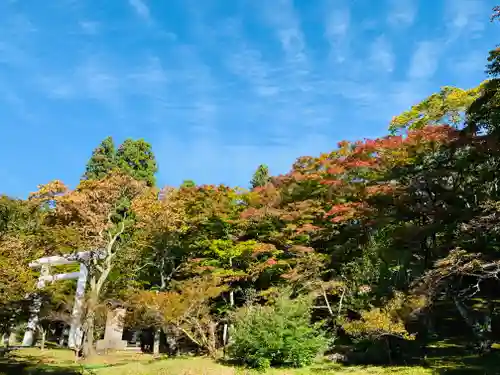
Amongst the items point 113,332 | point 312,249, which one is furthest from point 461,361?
point 113,332

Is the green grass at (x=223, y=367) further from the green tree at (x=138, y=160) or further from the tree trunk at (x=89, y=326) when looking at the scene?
the green tree at (x=138, y=160)

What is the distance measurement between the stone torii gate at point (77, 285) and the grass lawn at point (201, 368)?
1.94 m

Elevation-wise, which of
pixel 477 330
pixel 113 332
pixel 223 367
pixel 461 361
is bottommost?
pixel 223 367

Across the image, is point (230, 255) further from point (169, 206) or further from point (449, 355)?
point (449, 355)

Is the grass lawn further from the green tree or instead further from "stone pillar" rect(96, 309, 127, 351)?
the green tree

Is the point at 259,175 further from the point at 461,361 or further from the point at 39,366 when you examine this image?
the point at 461,361

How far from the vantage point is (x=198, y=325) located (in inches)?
655

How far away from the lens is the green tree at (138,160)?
34.2 m

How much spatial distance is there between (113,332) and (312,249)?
1282 cm

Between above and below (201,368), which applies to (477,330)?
above

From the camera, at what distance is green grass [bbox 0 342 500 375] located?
1165cm

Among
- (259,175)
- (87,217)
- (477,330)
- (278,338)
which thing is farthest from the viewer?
(259,175)

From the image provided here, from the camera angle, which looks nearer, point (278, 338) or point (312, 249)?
point (278, 338)

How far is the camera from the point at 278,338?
1395 cm
